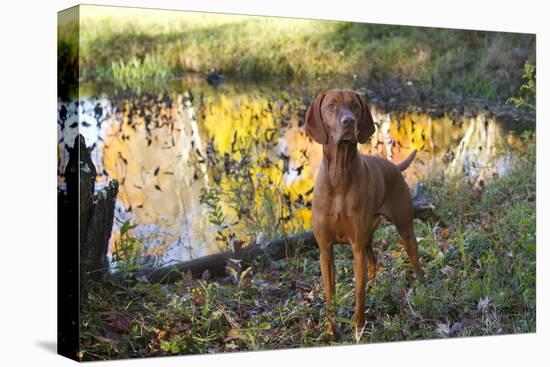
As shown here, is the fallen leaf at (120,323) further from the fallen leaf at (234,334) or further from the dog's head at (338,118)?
the dog's head at (338,118)

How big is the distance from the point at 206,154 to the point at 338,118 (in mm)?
906

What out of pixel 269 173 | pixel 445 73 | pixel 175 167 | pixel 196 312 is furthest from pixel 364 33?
pixel 196 312

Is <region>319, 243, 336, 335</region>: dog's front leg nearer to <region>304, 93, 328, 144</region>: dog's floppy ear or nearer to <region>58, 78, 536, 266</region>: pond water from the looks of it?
<region>58, 78, 536, 266</region>: pond water

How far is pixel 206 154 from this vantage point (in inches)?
288

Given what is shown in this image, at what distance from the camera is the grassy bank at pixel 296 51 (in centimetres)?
697

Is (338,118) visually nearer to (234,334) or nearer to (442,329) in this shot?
(234,334)

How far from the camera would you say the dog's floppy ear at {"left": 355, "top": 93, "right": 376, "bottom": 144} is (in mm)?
7527

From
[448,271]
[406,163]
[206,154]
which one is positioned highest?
Result: [206,154]

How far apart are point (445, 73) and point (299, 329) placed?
2.13 meters

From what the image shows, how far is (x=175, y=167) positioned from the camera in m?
7.18

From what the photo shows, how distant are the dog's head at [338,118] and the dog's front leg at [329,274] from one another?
72cm

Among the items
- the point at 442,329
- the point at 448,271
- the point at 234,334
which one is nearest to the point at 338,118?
the point at 448,271

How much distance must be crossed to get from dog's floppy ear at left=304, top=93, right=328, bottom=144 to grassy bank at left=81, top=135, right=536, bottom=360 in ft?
2.61

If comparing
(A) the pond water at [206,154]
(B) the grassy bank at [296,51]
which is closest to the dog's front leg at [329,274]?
(A) the pond water at [206,154]
